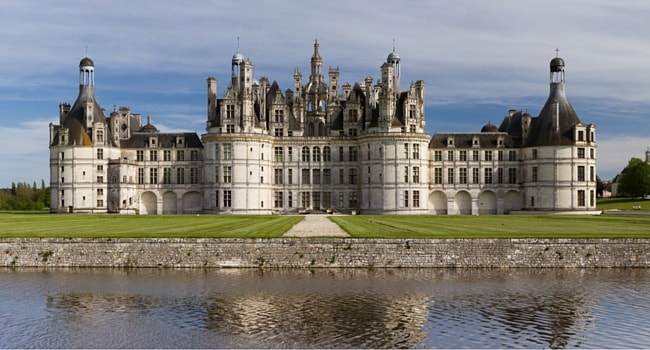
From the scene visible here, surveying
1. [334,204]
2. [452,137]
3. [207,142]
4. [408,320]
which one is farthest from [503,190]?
[408,320]

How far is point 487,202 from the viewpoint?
83625 mm

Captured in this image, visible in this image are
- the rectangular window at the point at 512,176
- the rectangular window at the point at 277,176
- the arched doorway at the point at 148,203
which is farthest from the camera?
the arched doorway at the point at 148,203

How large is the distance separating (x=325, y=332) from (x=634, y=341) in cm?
901

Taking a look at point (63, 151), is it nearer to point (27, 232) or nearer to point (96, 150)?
point (96, 150)

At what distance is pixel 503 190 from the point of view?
8288 centimetres

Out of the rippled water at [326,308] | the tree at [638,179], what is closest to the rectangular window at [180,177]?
the rippled water at [326,308]

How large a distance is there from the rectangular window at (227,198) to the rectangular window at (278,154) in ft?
24.3

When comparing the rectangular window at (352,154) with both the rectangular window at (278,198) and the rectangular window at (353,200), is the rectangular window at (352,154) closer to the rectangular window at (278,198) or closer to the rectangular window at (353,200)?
the rectangular window at (353,200)

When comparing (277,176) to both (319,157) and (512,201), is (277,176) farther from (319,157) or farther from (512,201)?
(512,201)

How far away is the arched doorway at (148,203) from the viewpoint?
279 ft

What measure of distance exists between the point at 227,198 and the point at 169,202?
30.2ft

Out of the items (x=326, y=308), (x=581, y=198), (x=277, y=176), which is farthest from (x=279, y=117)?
(x=326, y=308)

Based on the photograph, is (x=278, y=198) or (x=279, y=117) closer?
(x=279, y=117)

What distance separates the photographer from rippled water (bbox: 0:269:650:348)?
2162 centimetres
